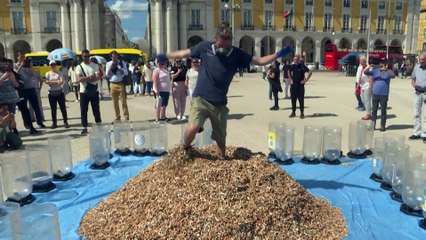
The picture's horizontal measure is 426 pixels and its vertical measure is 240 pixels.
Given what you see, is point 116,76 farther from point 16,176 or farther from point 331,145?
point 331,145

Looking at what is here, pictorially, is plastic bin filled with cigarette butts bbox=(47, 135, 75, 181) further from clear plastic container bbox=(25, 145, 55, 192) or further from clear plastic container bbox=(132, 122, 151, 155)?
clear plastic container bbox=(132, 122, 151, 155)

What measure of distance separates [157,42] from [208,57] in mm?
53516

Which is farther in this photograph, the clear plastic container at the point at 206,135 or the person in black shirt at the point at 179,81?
the person in black shirt at the point at 179,81

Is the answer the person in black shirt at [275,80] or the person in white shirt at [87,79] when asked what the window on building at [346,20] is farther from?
the person in white shirt at [87,79]

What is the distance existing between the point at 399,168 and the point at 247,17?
190ft

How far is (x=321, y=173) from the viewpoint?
5.43 m

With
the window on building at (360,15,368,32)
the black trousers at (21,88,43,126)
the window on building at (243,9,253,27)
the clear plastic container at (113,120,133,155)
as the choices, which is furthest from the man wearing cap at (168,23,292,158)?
the window on building at (360,15,368,32)

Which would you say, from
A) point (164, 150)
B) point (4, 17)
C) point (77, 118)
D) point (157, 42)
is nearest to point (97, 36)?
point (157, 42)

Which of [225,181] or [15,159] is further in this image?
[15,159]

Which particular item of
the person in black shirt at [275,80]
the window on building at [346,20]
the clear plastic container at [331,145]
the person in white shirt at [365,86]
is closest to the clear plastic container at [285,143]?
the clear plastic container at [331,145]

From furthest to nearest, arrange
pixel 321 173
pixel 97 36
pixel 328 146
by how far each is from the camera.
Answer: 1. pixel 97 36
2. pixel 328 146
3. pixel 321 173

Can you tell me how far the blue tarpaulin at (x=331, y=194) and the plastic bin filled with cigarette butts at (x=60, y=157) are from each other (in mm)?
179

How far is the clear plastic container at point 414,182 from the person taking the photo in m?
4.03

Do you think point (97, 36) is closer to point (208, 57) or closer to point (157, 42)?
point (157, 42)
